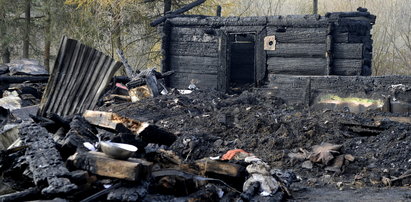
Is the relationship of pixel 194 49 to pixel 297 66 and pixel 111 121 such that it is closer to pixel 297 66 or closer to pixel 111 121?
pixel 297 66

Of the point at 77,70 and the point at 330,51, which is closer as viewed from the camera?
the point at 77,70

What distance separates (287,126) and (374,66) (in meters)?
14.3

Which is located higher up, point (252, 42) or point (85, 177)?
point (252, 42)

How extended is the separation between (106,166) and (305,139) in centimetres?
461

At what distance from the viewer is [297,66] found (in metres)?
14.0

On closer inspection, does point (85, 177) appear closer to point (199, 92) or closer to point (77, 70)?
point (77, 70)

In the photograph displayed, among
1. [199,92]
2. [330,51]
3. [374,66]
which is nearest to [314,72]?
[330,51]

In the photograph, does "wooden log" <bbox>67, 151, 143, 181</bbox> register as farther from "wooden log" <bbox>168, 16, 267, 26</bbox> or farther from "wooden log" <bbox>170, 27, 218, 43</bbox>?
"wooden log" <bbox>170, 27, 218, 43</bbox>

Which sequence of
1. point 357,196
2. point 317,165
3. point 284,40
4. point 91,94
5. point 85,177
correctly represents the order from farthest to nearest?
1. point 284,40
2. point 91,94
3. point 317,165
4. point 357,196
5. point 85,177

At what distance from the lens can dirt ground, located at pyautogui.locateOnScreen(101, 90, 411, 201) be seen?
6879 millimetres

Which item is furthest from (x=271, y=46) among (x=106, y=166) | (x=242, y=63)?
(x=106, y=166)

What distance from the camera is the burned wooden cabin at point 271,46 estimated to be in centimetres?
1321

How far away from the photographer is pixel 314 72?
45.4 ft

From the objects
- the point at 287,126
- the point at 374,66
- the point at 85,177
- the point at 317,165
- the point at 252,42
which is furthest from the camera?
the point at 374,66
